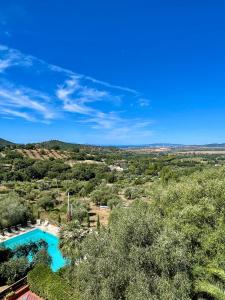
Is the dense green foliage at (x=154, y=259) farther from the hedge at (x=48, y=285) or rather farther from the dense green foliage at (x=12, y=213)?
the dense green foliage at (x=12, y=213)

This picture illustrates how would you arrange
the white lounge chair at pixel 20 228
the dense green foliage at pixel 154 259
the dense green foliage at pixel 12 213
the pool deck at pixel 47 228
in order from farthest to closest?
the white lounge chair at pixel 20 228 < the dense green foliage at pixel 12 213 < the pool deck at pixel 47 228 < the dense green foliage at pixel 154 259

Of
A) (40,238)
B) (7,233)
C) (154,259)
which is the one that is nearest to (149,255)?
(154,259)

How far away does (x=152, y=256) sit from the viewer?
1055cm

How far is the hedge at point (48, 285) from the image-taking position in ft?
45.1

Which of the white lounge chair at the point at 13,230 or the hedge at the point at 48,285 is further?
the white lounge chair at the point at 13,230

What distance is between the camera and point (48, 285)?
47.6ft

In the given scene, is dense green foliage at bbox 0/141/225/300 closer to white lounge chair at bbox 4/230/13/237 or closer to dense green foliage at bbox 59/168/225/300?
dense green foliage at bbox 59/168/225/300

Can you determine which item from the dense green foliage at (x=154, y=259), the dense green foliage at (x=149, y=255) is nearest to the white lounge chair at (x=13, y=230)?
the dense green foliage at (x=149, y=255)

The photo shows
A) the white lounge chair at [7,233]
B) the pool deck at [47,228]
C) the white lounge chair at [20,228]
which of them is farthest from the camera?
the white lounge chair at [20,228]

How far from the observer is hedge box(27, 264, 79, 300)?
13.7 m

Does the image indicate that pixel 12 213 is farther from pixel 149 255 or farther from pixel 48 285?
pixel 149 255

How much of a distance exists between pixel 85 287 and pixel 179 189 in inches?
363

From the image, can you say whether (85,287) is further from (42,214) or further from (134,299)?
(42,214)

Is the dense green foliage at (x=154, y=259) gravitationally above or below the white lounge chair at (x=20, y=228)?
above
